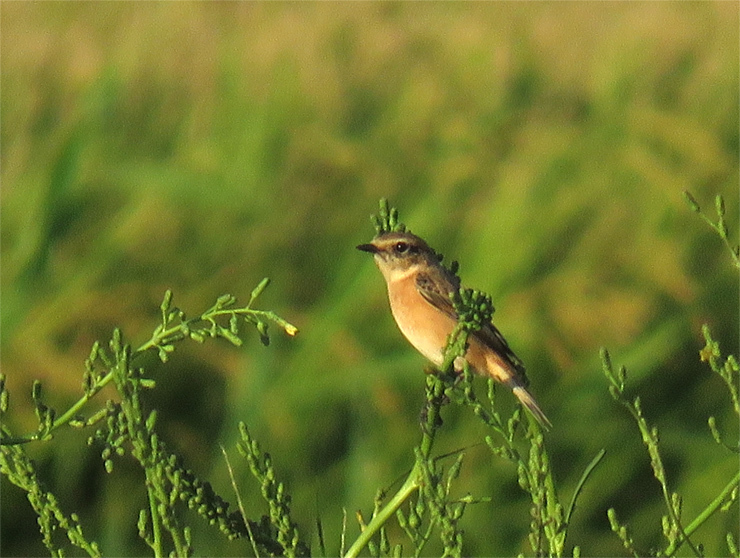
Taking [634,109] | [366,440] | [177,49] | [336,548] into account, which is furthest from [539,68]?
[336,548]

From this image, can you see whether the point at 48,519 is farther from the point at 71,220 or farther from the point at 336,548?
the point at 71,220

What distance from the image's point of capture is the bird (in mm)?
4242

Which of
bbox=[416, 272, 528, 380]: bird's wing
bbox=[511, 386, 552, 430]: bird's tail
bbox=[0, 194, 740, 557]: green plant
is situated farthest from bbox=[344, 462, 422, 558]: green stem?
bbox=[511, 386, 552, 430]: bird's tail

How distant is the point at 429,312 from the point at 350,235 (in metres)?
2.28

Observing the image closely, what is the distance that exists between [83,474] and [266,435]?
0.83 meters

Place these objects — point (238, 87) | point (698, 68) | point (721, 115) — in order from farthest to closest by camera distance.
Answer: point (698, 68)
point (721, 115)
point (238, 87)

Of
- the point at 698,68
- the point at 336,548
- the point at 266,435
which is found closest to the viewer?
the point at 336,548

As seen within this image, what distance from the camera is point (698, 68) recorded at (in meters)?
8.85

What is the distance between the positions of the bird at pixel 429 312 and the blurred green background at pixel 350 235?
1.19 metres

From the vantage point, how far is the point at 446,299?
4324mm

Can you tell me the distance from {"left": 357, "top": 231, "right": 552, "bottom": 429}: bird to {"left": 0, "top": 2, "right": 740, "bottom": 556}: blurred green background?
119cm

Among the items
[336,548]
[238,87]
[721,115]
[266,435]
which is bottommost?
[336,548]

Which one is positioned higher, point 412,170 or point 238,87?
point 238,87

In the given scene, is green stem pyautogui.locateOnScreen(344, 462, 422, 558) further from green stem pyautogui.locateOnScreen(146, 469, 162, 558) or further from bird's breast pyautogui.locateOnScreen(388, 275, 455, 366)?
bird's breast pyautogui.locateOnScreen(388, 275, 455, 366)
